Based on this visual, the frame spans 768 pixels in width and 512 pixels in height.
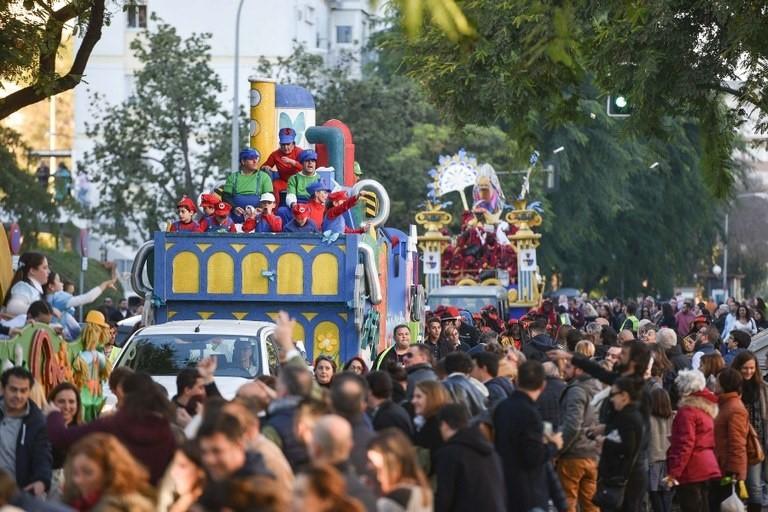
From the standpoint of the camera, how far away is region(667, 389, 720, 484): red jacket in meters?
13.9

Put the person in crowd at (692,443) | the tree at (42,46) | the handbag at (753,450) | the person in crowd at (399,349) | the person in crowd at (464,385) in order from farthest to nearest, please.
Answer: the person in crowd at (399,349), the tree at (42,46), the handbag at (753,450), the person in crowd at (692,443), the person in crowd at (464,385)

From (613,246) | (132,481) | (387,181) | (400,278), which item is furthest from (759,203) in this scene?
(132,481)

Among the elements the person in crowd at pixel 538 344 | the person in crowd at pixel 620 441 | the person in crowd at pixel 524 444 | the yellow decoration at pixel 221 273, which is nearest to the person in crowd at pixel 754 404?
the person in crowd at pixel 538 344

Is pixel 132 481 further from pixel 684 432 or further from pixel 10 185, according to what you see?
pixel 10 185

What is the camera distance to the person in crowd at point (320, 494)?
6805mm

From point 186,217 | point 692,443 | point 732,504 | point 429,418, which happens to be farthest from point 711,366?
point 186,217

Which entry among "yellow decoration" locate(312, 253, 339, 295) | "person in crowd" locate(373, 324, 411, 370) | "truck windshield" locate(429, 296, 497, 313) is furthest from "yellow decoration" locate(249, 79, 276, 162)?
"truck windshield" locate(429, 296, 497, 313)

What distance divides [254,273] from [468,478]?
30.0 feet

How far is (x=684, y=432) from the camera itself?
1391 cm

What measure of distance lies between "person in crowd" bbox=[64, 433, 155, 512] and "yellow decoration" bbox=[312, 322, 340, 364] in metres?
10.3

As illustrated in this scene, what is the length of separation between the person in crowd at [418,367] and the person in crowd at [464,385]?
224 mm

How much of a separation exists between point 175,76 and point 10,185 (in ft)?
13.7

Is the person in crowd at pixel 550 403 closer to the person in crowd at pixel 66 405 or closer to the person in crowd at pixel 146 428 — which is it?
the person in crowd at pixel 66 405

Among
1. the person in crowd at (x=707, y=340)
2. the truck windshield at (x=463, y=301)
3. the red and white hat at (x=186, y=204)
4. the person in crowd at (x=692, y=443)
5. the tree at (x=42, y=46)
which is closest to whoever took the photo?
the person in crowd at (x=692, y=443)
